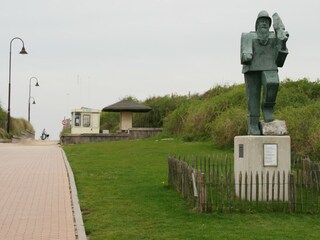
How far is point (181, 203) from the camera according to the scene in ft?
37.1

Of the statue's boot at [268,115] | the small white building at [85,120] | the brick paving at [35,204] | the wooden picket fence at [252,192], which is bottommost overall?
the brick paving at [35,204]

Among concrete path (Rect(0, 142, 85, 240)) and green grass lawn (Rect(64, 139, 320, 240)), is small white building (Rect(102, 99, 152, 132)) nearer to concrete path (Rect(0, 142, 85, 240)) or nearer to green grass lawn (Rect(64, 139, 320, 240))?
concrete path (Rect(0, 142, 85, 240))

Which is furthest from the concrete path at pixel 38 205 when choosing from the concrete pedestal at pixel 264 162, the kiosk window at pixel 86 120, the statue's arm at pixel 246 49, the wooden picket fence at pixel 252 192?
the kiosk window at pixel 86 120

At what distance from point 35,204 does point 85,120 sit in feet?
120

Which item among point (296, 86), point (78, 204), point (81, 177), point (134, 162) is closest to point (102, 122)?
point (296, 86)

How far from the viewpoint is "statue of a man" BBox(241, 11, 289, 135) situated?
37.5 feet

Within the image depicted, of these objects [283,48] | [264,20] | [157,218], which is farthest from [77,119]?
[157,218]

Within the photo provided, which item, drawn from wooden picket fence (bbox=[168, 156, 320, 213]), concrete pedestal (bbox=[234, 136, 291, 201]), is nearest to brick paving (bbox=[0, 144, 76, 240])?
wooden picket fence (bbox=[168, 156, 320, 213])

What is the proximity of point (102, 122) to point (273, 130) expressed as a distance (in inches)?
1885

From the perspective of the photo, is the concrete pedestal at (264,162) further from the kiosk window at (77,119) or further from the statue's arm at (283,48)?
the kiosk window at (77,119)

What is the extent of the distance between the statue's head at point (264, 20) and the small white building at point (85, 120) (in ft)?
121

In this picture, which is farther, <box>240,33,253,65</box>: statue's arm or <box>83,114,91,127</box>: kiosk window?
<box>83,114,91,127</box>: kiosk window

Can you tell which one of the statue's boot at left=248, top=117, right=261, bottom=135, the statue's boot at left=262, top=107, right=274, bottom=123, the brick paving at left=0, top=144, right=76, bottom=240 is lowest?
the brick paving at left=0, top=144, right=76, bottom=240

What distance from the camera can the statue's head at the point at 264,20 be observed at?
1155cm
